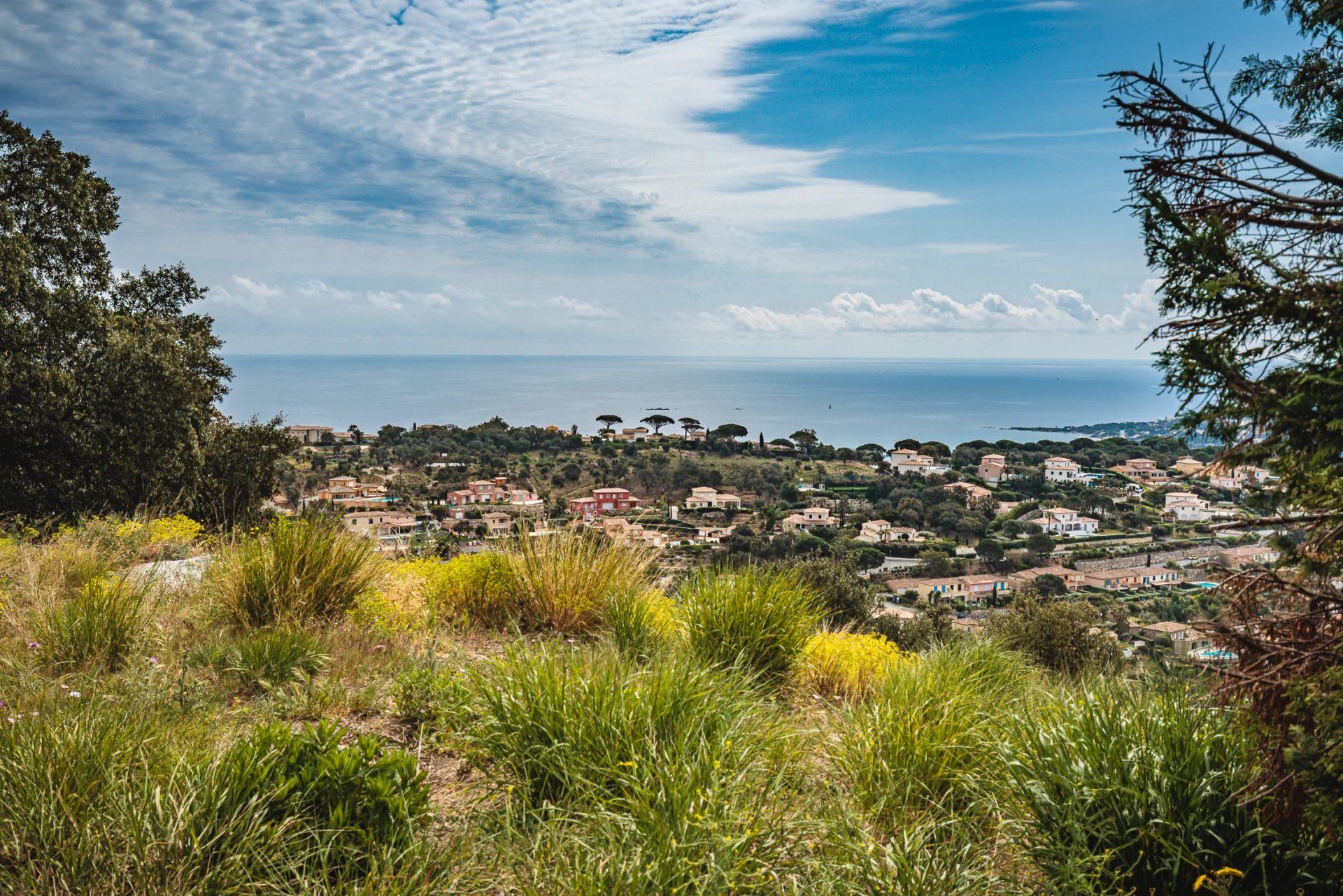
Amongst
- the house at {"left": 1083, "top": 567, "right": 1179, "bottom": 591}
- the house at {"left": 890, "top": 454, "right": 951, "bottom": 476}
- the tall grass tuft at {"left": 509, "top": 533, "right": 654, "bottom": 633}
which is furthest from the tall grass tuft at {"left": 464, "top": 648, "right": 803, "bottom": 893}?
the house at {"left": 890, "top": 454, "right": 951, "bottom": 476}

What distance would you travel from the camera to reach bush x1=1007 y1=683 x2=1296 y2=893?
2.46m

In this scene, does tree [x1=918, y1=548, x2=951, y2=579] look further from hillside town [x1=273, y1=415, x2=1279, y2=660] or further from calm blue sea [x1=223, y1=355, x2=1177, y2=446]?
calm blue sea [x1=223, y1=355, x2=1177, y2=446]

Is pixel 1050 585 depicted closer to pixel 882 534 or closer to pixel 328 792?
pixel 882 534

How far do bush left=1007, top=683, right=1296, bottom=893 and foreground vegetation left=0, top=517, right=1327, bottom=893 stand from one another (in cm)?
1

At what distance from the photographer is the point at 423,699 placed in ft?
13.5

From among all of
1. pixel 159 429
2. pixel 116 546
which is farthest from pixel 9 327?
pixel 116 546

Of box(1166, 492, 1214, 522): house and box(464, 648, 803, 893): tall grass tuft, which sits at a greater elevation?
box(464, 648, 803, 893): tall grass tuft

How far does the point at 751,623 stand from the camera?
203 inches

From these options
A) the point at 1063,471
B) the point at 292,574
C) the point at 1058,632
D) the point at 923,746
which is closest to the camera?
the point at 923,746

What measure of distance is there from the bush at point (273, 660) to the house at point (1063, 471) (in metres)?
53.8

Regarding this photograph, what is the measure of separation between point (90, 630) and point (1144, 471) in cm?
5253

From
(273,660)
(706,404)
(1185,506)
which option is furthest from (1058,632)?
(706,404)

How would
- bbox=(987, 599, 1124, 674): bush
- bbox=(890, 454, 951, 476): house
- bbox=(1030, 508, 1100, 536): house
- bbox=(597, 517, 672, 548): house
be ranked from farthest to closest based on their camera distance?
1. bbox=(890, 454, 951, 476): house
2. bbox=(1030, 508, 1100, 536): house
3. bbox=(987, 599, 1124, 674): bush
4. bbox=(597, 517, 672, 548): house

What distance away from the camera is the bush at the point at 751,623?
16.6 feet
